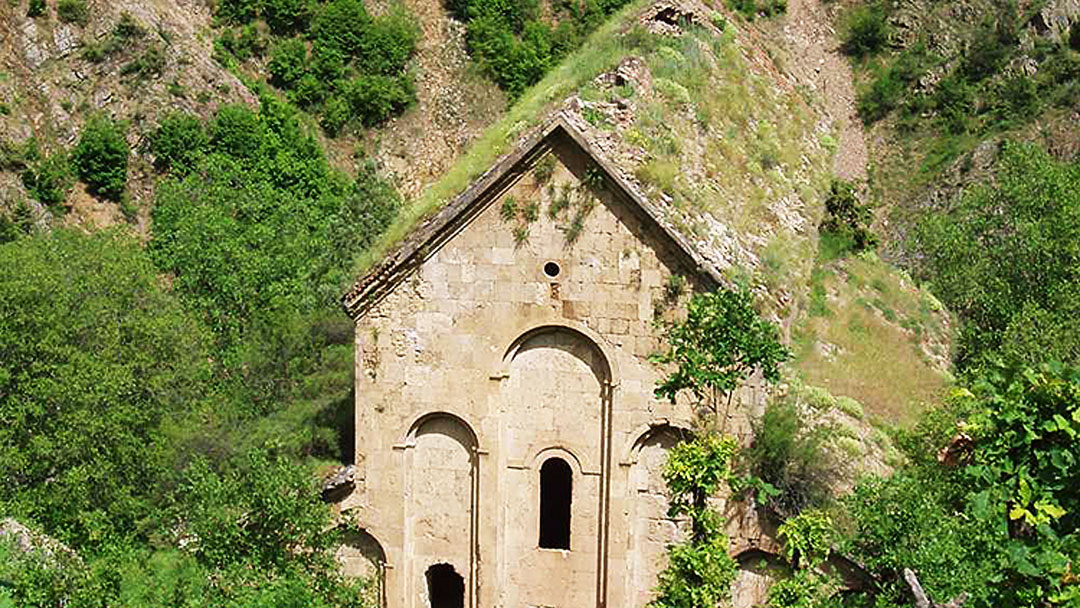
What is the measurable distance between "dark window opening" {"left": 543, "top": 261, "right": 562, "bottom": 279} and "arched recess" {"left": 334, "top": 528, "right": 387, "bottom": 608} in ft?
14.8

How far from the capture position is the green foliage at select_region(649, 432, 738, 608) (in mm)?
15039

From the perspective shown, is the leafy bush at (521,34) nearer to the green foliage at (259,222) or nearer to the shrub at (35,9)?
the green foliage at (259,222)

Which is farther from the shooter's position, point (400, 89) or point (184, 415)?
point (400, 89)

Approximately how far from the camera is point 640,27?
2353cm

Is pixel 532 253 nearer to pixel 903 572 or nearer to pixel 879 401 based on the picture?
pixel 903 572

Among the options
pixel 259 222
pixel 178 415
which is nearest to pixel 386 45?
pixel 259 222

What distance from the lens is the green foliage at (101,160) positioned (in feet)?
171

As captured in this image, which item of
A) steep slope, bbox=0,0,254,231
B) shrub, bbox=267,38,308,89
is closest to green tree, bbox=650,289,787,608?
steep slope, bbox=0,0,254,231

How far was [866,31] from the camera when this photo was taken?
201 ft

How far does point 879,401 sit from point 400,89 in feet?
145

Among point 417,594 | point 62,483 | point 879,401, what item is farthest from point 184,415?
point 879,401

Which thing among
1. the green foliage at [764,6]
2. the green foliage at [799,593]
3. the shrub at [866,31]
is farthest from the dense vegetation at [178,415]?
the shrub at [866,31]

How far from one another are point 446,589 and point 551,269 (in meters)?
5.31

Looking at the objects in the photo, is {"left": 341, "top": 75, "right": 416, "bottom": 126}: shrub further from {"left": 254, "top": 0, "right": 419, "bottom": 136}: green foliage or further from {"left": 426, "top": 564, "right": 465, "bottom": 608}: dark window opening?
{"left": 426, "top": 564, "right": 465, "bottom": 608}: dark window opening
